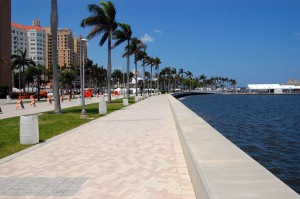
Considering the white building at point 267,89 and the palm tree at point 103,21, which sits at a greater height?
the palm tree at point 103,21

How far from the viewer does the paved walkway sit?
6.15 m

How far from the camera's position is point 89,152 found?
994cm

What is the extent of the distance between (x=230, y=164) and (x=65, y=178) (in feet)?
10.6

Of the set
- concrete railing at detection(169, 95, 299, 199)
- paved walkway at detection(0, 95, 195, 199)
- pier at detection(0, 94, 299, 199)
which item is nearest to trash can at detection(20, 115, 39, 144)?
pier at detection(0, 94, 299, 199)

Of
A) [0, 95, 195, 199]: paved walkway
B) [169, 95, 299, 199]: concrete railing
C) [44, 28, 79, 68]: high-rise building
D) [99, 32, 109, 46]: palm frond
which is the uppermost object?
[44, 28, 79, 68]: high-rise building

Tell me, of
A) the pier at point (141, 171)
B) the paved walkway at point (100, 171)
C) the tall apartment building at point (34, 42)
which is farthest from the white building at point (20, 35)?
the pier at point (141, 171)

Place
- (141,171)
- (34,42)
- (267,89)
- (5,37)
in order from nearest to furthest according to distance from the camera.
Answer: (141,171)
(5,37)
(267,89)
(34,42)

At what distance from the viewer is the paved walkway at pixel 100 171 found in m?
6.15

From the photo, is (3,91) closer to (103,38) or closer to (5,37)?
(5,37)

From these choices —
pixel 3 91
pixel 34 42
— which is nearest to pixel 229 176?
pixel 3 91

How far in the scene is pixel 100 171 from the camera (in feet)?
25.0

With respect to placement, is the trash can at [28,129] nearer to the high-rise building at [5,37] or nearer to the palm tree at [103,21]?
the palm tree at [103,21]

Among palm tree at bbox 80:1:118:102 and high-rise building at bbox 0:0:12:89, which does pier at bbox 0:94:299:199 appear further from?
high-rise building at bbox 0:0:12:89

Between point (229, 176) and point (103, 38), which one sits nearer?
point (229, 176)
